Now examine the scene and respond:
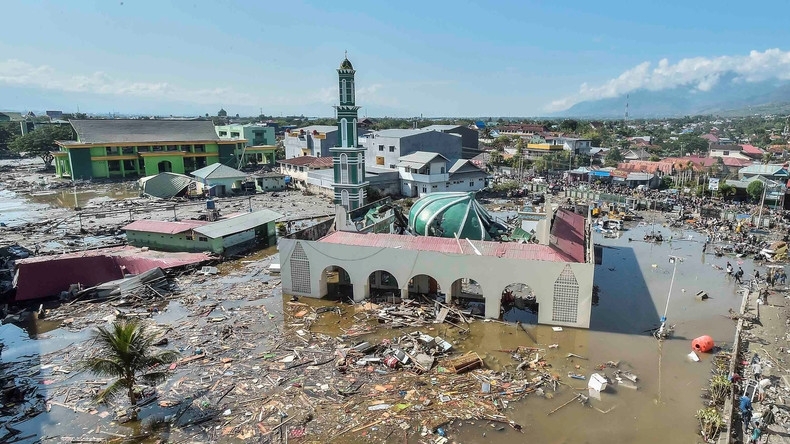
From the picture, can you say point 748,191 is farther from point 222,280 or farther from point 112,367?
point 112,367

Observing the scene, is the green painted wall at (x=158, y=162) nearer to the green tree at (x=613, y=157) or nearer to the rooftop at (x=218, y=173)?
the rooftop at (x=218, y=173)

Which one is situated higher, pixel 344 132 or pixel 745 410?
pixel 344 132

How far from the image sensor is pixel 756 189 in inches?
1619

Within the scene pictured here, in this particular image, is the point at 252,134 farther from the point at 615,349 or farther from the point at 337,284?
the point at 615,349

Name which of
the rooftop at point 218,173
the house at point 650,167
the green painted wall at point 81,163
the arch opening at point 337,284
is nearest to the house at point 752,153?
the house at point 650,167

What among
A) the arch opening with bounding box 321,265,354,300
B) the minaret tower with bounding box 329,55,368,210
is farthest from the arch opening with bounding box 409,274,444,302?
the minaret tower with bounding box 329,55,368,210

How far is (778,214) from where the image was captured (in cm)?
3675

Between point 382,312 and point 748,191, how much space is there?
3903 centimetres

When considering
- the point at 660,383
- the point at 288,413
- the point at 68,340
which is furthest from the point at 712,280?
the point at 68,340

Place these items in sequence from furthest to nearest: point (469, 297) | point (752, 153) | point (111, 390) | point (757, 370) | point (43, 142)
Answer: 1. point (43, 142)
2. point (752, 153)
3. point (469, 297)
4. point (757, 370)
5. point (111, 390)

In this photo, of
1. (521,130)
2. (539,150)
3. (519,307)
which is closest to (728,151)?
(539,150)

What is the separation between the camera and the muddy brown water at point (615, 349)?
1251cm

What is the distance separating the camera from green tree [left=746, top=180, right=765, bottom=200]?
4103 cm

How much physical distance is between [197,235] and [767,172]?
51.3m
